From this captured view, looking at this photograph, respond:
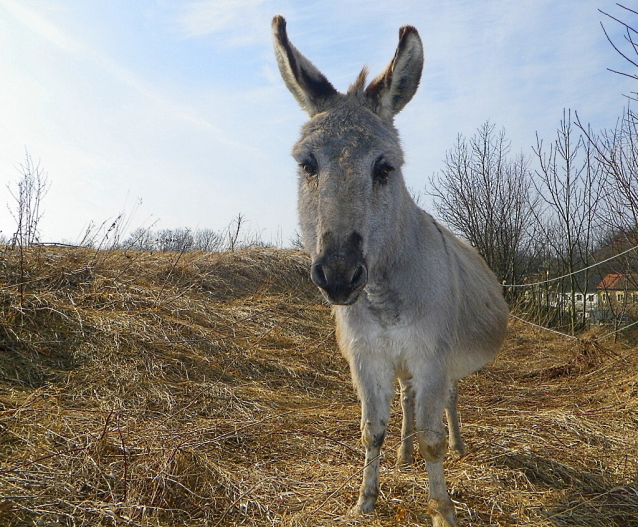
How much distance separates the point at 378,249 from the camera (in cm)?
293

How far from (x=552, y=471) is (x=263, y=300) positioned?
683 centimetres

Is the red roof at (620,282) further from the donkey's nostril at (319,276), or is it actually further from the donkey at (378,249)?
the donkey's nostril at (319,276)

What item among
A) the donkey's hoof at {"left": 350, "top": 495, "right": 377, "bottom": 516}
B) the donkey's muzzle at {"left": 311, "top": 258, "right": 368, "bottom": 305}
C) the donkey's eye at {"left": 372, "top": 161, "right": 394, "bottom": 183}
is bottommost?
the donkey's hoof at {"left": 350, "top": 495, "right": 377, "bottom": 516}

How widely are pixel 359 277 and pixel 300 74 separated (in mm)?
1592

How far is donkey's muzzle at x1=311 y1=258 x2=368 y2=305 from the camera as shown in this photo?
2465 millimetres

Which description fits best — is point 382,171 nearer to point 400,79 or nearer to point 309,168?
point 309,168

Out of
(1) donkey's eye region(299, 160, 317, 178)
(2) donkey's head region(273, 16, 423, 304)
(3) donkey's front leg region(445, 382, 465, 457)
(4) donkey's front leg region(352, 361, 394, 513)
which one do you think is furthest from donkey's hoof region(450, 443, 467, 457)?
(1) donkey's eye region(299, 160, 317, 178)

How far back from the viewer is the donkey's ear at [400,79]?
3121 mm

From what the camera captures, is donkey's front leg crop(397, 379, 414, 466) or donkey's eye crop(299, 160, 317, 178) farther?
donkey's front leg crop(397, 379, 414, 466)

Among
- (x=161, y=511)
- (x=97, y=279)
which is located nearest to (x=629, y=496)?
(x=161, y=511)

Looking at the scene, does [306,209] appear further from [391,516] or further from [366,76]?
[391,516]

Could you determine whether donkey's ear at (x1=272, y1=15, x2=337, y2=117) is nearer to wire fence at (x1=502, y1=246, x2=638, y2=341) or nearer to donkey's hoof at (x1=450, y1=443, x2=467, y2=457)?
donkey's hoof at (x1=450, y1=443, x2=467, y2=457)

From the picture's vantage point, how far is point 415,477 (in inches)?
143

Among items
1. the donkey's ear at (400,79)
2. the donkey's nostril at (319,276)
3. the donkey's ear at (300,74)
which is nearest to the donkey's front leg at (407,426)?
the donkey's nostril at (319,276)
